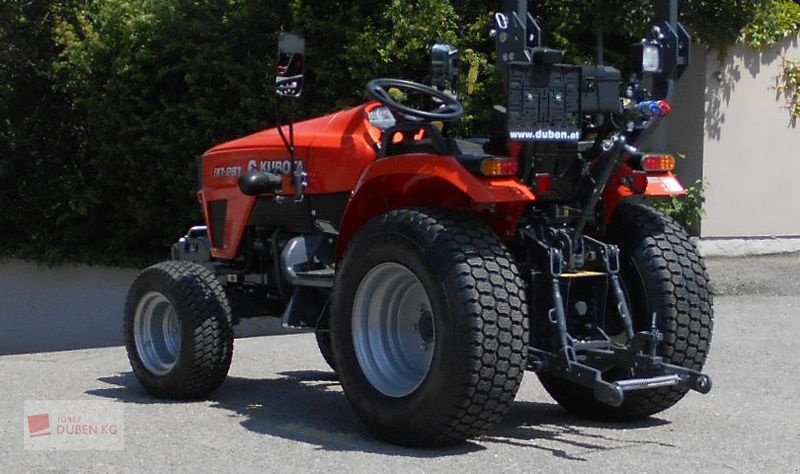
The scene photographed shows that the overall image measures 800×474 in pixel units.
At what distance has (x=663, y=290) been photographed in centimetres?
652

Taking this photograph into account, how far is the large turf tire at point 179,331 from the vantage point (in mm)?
7523

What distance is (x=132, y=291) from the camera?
8117 mm

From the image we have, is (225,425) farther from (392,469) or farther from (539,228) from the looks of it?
(539,228)

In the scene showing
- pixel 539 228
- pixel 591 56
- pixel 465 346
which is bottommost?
pixel 465 346

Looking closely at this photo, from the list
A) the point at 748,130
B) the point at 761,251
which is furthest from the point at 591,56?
the point at 761,251

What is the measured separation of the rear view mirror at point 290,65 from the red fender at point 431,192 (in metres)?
0.61

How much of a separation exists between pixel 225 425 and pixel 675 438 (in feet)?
7.72

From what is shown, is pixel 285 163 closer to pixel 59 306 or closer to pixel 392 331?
pixel 392 331

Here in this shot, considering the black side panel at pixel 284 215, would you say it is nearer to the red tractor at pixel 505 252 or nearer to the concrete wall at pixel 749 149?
the red tractor at pixel 505 252

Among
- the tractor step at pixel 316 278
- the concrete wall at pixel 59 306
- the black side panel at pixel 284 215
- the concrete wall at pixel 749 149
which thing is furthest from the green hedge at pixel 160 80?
the tractor step at pixel 316 278

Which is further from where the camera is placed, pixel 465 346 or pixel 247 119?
pixel 247 119

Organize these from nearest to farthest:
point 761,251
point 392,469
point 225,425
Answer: point 392,469 → point 225,425 → point 761,251

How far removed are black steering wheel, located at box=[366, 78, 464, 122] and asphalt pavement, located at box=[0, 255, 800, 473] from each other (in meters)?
1.59
